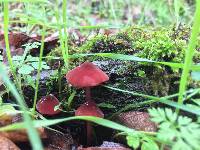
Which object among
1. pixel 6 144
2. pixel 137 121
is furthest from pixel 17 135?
pixel 137 121

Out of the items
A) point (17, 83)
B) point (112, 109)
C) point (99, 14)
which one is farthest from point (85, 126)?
point (99, 14)

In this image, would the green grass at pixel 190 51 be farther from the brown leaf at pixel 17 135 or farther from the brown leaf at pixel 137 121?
the brown leaf at pixel 17 135

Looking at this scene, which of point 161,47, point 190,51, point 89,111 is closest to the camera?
point 190,51

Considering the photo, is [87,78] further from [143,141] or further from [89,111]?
[143,141]

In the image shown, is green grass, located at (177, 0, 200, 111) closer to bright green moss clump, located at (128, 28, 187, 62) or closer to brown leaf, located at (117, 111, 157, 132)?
brown leaf, located at (117, 111, 157, 132)


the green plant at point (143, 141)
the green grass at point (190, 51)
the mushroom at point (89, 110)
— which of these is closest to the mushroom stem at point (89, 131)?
the mushroom at point (89, 110)

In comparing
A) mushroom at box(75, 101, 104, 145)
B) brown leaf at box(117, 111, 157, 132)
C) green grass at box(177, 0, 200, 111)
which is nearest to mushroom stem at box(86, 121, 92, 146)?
mushroom at box(75, 101, 104, 145)

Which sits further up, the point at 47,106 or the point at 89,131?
the point at 47,106

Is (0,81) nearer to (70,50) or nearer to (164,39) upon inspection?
(70,50)

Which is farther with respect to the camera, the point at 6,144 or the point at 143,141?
the point at 6,144
